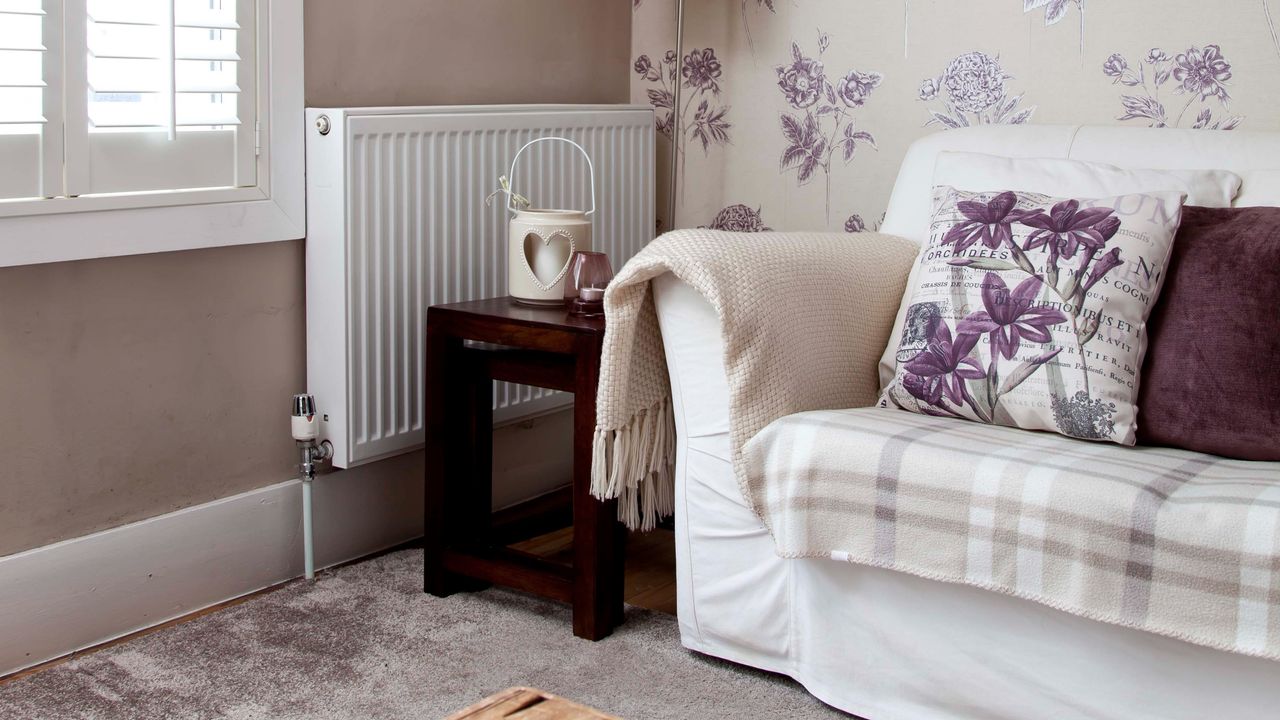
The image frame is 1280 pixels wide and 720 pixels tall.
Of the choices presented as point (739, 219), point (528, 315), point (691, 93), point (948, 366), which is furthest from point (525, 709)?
point (691, 93)

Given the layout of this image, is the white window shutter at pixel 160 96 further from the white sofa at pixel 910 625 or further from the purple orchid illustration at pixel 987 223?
the purple orchid illustration at pixel 987 223

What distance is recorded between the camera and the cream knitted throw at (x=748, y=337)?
170cm

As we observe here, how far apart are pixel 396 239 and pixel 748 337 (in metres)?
0.77

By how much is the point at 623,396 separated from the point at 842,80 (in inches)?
41.8

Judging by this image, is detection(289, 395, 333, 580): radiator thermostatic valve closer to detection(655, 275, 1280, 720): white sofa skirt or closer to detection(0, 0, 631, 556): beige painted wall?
detection(0, 0, 631, 556): beige painted wall

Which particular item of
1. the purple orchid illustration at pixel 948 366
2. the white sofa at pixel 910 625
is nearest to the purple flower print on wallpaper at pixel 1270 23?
the white sofa at pixel 910 625

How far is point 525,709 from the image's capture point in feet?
3.34

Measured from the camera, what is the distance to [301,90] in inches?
82.0

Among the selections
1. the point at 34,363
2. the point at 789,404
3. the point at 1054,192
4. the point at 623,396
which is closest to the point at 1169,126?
the point at 1054,192

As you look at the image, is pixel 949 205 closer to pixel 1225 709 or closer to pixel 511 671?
pixel 1225 709

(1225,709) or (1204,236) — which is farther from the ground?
(1204,236)

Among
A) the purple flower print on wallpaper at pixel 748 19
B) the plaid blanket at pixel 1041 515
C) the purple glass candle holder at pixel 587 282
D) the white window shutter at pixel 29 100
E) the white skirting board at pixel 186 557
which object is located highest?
the purple flower print on wallpaper at pixel 748 19

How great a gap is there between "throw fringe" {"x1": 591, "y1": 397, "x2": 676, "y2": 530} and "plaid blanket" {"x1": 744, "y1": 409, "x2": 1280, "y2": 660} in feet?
0.78

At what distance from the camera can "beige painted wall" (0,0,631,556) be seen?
1783mm
